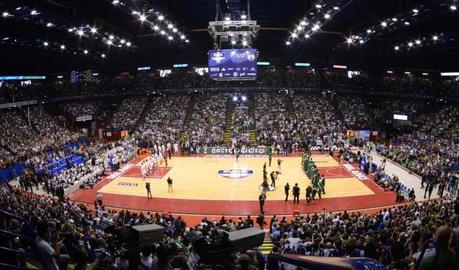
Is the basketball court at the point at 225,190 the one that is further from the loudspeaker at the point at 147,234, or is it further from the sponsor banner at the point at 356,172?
Result: the loudspeaker at the point at 147,234

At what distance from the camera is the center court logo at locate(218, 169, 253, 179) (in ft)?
102

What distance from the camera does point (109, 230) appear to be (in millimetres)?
5359

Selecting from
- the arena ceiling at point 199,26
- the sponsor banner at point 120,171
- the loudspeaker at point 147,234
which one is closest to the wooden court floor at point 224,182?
the sponsor banner at point 120,171

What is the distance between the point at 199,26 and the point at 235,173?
18.0 meters

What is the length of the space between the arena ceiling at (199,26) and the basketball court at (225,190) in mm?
12538

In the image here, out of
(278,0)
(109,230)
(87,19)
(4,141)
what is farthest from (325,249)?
(4,141)

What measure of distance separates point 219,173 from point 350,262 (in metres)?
28.9

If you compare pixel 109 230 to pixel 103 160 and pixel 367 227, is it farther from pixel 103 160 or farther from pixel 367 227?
pixel 103 160

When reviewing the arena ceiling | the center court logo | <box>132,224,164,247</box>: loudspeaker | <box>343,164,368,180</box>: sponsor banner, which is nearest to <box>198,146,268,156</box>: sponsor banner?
the center court logo

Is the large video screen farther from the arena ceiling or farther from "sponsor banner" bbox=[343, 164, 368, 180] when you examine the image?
"sponsor banner" bbox=[343, 164, 368, 180]

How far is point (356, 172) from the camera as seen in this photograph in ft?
106

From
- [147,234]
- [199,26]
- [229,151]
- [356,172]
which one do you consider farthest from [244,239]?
[199,26]

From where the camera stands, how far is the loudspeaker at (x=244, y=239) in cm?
426

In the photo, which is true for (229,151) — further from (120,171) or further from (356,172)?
(356,172)
